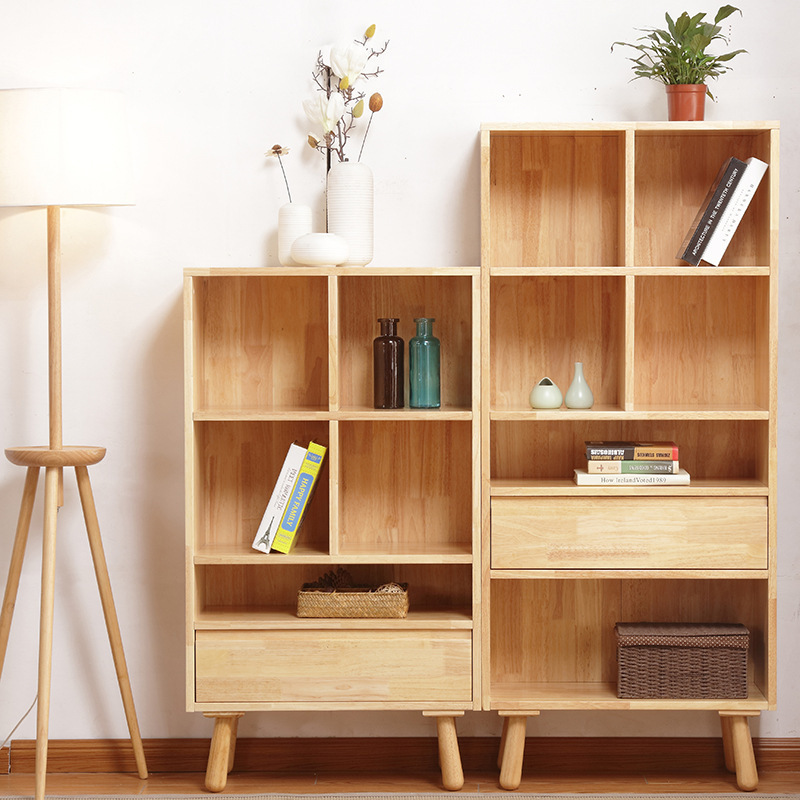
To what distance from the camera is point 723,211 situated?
8.19ft

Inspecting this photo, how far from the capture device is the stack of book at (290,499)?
8.24 ft

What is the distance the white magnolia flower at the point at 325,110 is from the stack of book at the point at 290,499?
888 mm

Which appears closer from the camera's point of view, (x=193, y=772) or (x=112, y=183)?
(x=112, y=183)

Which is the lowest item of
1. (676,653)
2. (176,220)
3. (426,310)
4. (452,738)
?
(452,738)

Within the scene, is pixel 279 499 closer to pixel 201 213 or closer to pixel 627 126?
pixel 201 213

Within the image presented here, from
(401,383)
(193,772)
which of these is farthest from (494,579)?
(193,772)

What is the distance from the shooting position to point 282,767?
2764 millimetres

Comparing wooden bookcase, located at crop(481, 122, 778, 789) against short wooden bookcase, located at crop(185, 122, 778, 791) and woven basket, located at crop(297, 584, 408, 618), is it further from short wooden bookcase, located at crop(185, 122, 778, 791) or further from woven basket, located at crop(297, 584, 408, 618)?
woven basket, located at crop(297, 584, 408, 618)

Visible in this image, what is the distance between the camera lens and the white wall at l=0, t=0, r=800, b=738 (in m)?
2.69

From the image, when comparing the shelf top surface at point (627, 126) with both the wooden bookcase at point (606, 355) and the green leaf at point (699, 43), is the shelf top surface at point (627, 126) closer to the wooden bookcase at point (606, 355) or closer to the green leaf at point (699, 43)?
the wooden bookcase at point (606, 355)

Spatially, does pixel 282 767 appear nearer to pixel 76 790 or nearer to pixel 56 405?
pixel 76 790

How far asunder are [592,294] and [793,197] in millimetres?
639

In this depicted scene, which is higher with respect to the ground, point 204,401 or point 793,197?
point 793,197

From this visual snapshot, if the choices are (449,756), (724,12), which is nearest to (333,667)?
(449,756)
